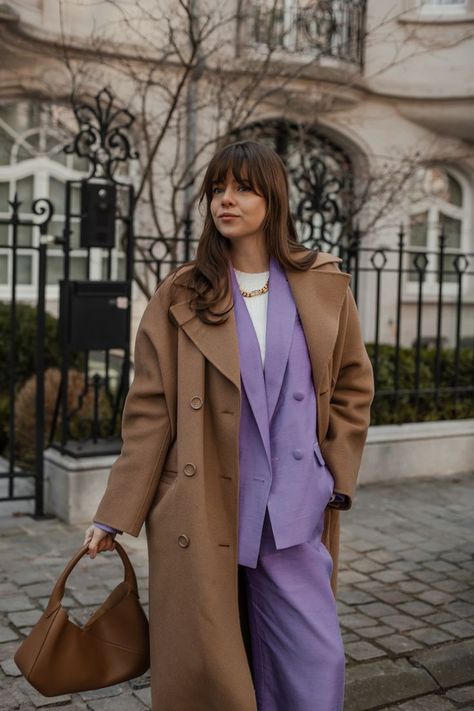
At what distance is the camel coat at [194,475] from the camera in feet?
8.45

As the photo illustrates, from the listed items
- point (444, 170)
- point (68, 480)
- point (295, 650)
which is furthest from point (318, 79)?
point (295, 650)

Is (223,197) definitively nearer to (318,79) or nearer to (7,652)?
(7,652)

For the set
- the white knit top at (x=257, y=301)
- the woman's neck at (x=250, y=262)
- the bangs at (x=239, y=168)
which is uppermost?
the bangs at (x=239, y=168)

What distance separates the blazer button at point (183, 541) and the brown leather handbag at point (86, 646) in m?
0.20

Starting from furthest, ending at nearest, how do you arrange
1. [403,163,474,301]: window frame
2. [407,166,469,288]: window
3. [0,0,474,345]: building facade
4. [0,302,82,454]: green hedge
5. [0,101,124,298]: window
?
[407,166,469,288]: window, [403,163,474,301]: window frame, [0,101,124,298]: window, [0,0,474,345]: building facade, [0,302,82,454]: green hedge

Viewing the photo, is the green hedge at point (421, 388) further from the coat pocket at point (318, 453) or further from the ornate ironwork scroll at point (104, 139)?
the coat pocket at point (318, 453)

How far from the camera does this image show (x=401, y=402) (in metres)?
7.66

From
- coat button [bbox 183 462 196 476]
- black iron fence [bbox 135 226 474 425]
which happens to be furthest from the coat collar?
black iron fence [bbox 135 226 474 425]

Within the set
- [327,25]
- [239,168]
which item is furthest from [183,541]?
[327,25]

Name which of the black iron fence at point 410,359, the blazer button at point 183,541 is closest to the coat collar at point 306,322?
the blazer button at point 183,541

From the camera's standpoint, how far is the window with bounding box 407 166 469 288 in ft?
53.2

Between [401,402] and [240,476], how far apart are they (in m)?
5.19

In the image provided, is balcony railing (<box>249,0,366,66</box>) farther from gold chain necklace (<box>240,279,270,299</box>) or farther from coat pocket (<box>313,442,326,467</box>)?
coat pocket (<box>313,442,326,467</box>)

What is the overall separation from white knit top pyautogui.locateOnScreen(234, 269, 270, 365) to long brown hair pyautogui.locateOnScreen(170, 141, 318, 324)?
0.21 feet
